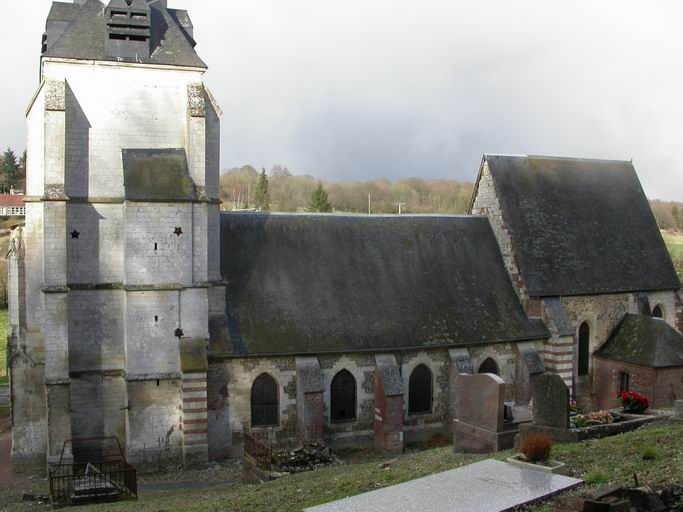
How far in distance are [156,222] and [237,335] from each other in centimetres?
428

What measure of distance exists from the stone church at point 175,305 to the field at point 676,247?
38899 millimetres

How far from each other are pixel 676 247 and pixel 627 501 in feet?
223

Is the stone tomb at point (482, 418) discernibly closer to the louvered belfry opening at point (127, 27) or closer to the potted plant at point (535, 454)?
the potted plant at point (535, 454)

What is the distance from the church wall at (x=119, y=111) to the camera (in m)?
20.8

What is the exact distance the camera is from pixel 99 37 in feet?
69.1

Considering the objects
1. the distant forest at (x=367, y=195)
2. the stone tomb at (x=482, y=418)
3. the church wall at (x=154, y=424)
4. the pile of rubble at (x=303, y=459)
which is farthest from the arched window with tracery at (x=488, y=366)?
the distant forest at (x=367, y=195)

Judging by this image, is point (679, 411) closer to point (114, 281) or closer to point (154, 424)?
point (154, 424)

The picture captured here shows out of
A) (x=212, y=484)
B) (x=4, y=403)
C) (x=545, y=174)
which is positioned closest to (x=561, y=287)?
(x=545, y=174)

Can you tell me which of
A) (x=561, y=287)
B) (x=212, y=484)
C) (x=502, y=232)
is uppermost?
(x=502, y=232)

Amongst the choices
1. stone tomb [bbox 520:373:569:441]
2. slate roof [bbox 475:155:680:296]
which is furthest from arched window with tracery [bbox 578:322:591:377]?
stone tomb [bbox 520:373:569:441]

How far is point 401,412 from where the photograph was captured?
22.3 m

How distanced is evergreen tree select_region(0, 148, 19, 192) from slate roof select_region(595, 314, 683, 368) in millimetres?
90973

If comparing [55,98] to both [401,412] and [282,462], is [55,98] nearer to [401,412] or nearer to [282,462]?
[282,462]

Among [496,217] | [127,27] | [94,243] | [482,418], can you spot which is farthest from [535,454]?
[127,27]
